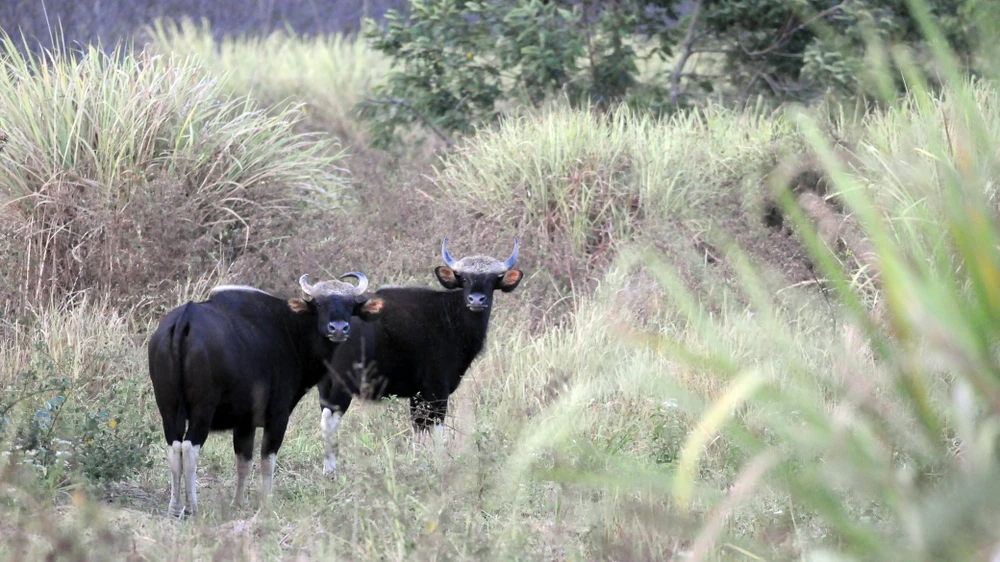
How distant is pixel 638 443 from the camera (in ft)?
24.5

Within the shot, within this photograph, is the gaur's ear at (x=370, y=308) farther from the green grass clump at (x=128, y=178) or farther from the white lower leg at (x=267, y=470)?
the green grass clump at (x=128, y=178)

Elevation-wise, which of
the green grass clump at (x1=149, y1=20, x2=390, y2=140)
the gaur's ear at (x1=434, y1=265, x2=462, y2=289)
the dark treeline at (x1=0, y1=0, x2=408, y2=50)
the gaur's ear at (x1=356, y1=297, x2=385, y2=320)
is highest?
the gaur's ear at (x1=356, y1=297, x2=385, y2=320)

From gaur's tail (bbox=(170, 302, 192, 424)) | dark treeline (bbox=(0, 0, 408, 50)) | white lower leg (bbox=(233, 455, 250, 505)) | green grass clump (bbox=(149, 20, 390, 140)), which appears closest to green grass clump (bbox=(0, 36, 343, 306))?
white lower leg (bbox=(233, 455, 250, 505))

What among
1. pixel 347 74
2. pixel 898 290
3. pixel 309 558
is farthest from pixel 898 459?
pixel 347 74

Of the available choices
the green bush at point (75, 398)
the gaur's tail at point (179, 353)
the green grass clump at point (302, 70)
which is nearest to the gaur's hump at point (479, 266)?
the green bush at point (75, 398)

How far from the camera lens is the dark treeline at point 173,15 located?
20625mm

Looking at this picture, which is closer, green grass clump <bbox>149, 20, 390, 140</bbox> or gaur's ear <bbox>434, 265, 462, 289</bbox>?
gaur's ear <bbox>434, 265, 462, 289</bbox>

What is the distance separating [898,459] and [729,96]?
10003 mm

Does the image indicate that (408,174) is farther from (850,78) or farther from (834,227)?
(834,227)

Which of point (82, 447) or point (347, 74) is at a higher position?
point (82, 447)

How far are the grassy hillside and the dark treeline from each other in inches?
339

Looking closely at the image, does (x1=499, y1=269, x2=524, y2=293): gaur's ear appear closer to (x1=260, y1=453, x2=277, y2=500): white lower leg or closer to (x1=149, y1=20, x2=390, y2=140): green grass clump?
(x1=260, y1=453, x2=277, y2=500): white lower leg

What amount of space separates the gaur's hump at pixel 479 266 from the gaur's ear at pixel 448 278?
2.4 inches

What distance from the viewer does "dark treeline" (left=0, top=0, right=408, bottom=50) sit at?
67.7ft
